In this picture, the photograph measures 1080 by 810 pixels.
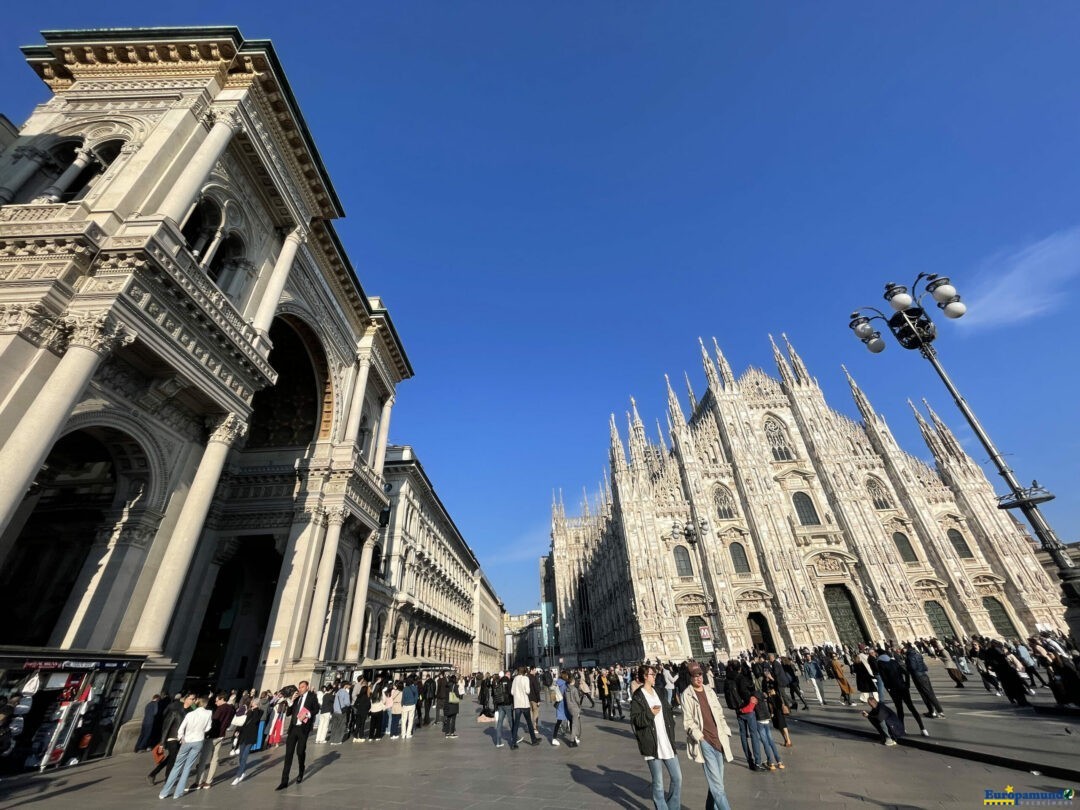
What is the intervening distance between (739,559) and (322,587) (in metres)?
30.9

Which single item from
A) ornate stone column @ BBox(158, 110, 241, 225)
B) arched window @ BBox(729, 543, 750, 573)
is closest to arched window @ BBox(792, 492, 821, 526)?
arched window @ BBox(729, 543, 750, 573)

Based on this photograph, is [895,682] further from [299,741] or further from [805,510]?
[805,510]

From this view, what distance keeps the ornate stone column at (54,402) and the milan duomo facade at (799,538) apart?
28.2 metres

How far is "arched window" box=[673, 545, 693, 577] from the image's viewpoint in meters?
34.9

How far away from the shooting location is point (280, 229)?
15453mm

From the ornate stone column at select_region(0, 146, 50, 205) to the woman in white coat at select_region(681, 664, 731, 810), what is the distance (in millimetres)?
16419

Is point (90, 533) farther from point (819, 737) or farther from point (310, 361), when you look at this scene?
point (819, 737)

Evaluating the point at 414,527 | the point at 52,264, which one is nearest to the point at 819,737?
the point at 52,264

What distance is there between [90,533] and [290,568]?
5.06 metres

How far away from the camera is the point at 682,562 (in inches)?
1385

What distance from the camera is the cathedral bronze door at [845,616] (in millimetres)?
32625

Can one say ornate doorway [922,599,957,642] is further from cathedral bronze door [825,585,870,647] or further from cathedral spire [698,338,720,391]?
cathedral spire [698,338,720,391]

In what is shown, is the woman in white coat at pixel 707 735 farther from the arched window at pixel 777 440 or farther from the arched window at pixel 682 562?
the arched window at pixel 777 440

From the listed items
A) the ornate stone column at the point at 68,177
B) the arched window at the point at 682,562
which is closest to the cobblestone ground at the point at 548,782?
the ornate stone column at the point at 68,177
